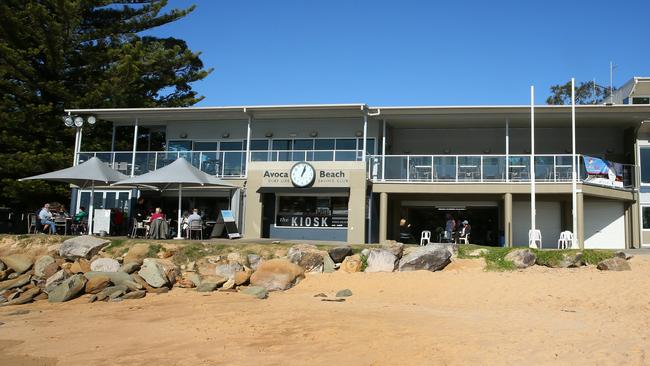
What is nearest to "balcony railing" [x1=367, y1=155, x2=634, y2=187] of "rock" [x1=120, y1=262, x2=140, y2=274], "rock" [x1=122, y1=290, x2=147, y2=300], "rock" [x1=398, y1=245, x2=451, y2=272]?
"rock" [x1=398, y1=245, x2=451, y2=272]

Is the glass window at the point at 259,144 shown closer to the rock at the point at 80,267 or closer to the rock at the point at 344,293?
the rock at the point at 80,267

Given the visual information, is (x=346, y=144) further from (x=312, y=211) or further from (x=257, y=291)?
(x=257, y=291)

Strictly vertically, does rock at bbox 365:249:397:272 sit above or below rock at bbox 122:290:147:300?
above

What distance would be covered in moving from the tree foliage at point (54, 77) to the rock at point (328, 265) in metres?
15.8

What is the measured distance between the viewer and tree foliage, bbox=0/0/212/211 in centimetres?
2683

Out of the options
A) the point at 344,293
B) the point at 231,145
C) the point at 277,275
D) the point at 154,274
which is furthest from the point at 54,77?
the point at 344,293

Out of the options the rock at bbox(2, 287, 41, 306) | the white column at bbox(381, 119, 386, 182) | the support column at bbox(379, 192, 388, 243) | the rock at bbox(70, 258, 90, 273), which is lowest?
the rock at bbox(2, 287, 41, 306)

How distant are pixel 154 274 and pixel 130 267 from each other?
50.1 inches

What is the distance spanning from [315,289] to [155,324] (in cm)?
454

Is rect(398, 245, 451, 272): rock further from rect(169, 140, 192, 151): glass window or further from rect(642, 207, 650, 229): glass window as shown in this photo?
rect(169, 140, 192, 151): glass window

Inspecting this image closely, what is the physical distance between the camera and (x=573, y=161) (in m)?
18.9

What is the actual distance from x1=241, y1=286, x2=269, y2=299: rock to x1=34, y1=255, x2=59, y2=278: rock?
6.62m

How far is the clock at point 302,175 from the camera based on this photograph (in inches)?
826

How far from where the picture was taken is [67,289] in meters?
14.7
